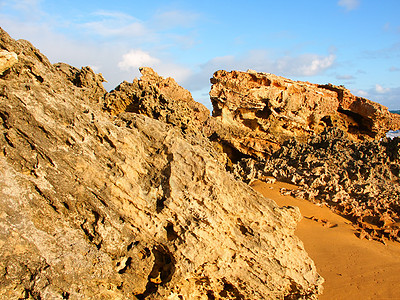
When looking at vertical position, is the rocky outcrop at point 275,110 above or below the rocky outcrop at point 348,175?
above

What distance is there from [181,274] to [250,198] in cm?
153

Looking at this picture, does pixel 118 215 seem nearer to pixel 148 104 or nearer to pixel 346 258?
pixel 148 104

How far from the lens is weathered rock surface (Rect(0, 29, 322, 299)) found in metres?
3.63

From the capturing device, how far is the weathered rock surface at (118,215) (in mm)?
3629

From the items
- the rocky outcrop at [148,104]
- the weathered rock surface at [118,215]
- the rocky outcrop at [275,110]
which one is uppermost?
the rocky outcrop at [275,110]

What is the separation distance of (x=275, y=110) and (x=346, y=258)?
31.7 feet

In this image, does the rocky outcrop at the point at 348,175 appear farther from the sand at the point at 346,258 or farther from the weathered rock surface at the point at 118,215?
the weathered rock surface at the point at 118,215

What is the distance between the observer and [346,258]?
7.34 metres

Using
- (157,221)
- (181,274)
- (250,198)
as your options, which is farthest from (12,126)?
(250,198)

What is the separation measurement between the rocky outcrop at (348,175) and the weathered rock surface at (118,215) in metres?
5.46

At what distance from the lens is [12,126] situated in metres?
3.64

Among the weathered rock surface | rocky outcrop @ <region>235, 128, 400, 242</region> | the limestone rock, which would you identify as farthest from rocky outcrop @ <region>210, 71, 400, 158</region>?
the limestone rock

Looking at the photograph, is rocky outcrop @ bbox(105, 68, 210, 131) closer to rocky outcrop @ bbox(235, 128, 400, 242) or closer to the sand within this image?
the sand

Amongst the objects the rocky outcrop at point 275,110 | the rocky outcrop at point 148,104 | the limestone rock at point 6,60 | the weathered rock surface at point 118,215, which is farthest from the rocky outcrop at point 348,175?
the limestone rock at point 6,60
